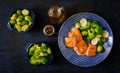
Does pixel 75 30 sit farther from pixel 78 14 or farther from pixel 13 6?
pixel 13 6

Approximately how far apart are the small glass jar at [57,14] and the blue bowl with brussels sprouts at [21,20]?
90 mm

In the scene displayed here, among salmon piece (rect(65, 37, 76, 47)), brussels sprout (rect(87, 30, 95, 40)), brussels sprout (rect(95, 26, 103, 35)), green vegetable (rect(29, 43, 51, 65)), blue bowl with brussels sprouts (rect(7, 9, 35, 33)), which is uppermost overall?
blue bowl with brussels sprouts (rect(7, 9, 35, 33))

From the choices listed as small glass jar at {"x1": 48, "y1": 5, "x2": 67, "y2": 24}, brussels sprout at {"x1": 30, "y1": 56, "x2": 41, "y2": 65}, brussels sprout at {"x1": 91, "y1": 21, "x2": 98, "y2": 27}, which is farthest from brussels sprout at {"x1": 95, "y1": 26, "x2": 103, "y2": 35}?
brussels sprout at {"x1": 30, "y1": 56, "x2": 41, "y2": 65}

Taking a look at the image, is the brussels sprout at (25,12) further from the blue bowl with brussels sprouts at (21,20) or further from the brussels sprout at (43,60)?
the brussels sprout at (43,60)

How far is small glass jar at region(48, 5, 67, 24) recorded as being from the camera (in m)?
1.47

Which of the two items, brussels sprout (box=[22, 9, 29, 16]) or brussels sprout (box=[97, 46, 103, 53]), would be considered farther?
brussels sprout (box=[22, 9, 29, 16])

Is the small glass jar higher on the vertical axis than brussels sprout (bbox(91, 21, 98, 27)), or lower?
higher

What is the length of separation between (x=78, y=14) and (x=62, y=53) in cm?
20

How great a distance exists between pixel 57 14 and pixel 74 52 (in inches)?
7.9

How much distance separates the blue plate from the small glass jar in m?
0.03

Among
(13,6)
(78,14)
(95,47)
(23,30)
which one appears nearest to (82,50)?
(95,47)

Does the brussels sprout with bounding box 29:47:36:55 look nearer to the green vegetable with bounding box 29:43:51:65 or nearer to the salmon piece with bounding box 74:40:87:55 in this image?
the green vegetable with bounding box 29:43:51:65

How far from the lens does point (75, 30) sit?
1.43m

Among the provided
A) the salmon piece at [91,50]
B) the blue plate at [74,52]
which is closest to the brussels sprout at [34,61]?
Answer: the blue plate at [74,52]
